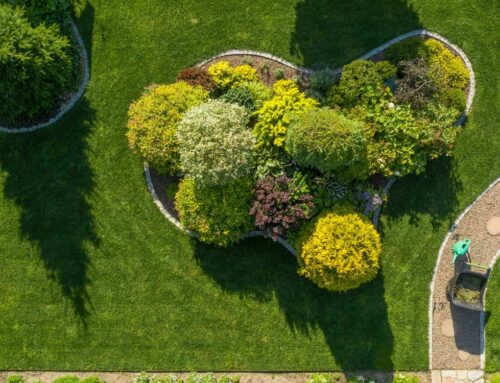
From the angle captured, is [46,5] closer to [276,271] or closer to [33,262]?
[33,262]

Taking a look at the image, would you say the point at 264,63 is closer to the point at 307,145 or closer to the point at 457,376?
the point at 307,145

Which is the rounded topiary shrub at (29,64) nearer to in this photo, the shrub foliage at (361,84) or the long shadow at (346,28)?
the long shadow at (346,28)

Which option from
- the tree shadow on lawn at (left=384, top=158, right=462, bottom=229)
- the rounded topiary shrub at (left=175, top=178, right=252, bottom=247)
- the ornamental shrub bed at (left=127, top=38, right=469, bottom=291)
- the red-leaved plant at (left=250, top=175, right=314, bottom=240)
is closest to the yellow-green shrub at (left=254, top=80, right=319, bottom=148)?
the ornamental shrub bed at (left=127, top=38, right=469, bottom=291)

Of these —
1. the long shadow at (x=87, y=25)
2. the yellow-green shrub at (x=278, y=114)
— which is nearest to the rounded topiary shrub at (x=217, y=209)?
the yellow-green shrub at (x=278, y=114)

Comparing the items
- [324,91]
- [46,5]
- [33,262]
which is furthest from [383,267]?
[46,5]

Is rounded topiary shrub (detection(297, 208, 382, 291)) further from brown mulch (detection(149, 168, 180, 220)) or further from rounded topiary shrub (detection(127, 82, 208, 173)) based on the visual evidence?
rounded topiary shrub (detection(127, 82, 208, 173))

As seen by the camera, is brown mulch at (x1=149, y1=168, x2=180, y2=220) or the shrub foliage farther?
brown mulch at (x1=149, y1=168, x2=180, y2=220)
